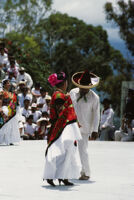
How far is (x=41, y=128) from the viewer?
20.1 m

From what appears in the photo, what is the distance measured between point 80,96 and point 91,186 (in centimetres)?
157

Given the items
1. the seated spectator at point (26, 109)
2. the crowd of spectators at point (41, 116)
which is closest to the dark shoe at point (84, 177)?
the crowd of spectators at point (41, 116)

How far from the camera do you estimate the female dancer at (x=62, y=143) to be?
8.37 m

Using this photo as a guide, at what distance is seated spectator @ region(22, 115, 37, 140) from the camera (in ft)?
65.6

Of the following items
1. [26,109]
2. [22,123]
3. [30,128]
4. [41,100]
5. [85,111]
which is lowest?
[85,111]

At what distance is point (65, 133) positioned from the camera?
8.41 meters

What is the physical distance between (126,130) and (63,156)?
37.4ft

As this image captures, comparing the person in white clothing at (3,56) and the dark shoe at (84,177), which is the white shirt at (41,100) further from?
the dark shoe at (84,177)

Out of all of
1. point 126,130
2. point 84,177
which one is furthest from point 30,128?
point 84,177

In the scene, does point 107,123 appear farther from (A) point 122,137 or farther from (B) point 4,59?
(B) point 4,59

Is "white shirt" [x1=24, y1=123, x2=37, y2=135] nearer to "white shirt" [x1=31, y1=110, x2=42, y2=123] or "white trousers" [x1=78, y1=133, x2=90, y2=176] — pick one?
"white shirt" [x1=31, y1=110, x2=42, y2=123]

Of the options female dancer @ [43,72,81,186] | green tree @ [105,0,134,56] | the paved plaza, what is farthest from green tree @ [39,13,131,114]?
female dancer @ [43,72,81,186]

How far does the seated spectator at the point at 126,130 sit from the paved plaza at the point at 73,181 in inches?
176

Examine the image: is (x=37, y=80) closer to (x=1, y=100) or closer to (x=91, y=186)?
(x=1, y=100)
